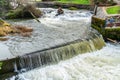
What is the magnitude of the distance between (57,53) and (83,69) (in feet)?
7.09

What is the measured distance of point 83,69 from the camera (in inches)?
706

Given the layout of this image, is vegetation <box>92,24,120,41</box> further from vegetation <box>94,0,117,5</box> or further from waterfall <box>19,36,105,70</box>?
vegetation <box>94,0,117,5</box>

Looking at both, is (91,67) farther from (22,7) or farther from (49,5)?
(49,5)

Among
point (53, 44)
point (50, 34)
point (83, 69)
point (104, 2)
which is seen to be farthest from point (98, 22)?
point (104, 2)

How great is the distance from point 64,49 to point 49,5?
2663cm

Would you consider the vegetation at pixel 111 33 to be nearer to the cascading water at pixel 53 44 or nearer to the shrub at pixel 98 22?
the shrub at pixel 98 22

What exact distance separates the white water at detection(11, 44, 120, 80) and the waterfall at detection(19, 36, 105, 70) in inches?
14.4

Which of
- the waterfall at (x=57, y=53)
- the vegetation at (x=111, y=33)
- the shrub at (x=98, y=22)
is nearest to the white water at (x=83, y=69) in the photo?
the waterfall at (x=57, y=53)

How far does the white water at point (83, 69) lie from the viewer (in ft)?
54.7

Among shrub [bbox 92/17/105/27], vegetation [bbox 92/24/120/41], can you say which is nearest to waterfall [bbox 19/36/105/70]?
vegetation [bbox 92/24/120/41]

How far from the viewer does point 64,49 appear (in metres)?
19.4

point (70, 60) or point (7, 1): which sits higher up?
point (7, 1)

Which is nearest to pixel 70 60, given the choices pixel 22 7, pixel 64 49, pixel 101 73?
pixel 64 49

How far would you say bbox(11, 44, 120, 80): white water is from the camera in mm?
16672
